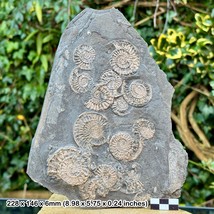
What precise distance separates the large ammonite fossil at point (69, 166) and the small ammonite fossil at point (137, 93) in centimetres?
26

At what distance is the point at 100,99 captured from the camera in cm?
193

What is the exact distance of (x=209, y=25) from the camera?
8.78 feet

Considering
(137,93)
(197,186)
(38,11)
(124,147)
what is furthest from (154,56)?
(124,147)

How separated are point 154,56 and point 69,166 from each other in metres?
1.11

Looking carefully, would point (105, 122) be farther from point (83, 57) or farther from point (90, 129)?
point (83, 57)

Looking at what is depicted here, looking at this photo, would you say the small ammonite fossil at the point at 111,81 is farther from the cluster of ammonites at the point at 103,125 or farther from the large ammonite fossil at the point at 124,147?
the large ammonite fossil at the point at 124,147

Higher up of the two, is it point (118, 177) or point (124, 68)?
point (124, 68)

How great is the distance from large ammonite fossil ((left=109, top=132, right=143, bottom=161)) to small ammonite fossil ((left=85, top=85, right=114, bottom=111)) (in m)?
0.11

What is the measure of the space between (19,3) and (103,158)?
1.22 m

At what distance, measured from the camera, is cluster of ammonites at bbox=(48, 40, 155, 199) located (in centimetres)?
186

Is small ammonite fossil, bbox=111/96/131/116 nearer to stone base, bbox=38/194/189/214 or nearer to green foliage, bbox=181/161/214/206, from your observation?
stone base, bbox=38/194/189/214

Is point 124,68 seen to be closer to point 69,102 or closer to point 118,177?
point 69,102

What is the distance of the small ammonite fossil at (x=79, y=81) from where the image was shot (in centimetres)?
191

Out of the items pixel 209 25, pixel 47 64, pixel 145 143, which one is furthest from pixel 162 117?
pixel 47 64
